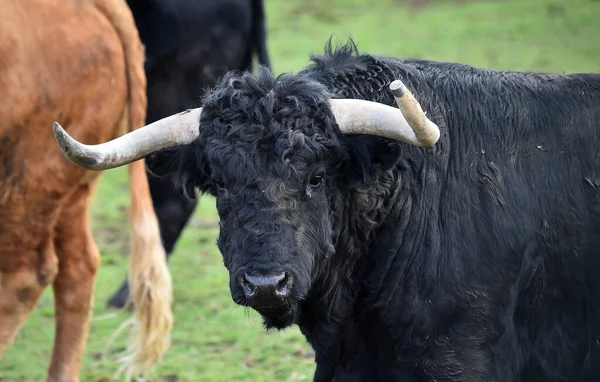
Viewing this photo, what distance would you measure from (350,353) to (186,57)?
3.50 metres

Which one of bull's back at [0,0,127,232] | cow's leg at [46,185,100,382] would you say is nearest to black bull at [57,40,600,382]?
bull's back at [0,0,127,232]

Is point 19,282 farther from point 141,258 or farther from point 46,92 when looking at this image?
point 46,92

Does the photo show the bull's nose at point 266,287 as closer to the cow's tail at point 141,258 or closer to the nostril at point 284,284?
the nostril at point 284,284

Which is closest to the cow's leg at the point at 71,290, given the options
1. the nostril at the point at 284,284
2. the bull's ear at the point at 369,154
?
the bull's ear at the point at 369,154

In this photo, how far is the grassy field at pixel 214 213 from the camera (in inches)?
250

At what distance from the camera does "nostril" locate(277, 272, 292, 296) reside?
3682 millimetres

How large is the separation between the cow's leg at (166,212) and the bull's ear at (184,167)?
3064 mm

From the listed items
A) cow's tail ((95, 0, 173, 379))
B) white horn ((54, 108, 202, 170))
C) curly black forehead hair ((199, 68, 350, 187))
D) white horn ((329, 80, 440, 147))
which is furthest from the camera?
cow's tail ((95, 0, 173, 379))

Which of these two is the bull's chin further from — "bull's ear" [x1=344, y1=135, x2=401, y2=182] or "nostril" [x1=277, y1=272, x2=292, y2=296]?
"bull's ear" [x1=344, y1=135, x2=401, y2=182]

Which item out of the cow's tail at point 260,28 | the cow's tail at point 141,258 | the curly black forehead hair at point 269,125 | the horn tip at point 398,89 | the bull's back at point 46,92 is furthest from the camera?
the cow's tail at point 260,28

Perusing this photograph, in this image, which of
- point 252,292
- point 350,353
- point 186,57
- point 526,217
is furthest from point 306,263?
point 186,57

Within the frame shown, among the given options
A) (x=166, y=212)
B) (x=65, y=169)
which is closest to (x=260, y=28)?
(x=166, y=212)

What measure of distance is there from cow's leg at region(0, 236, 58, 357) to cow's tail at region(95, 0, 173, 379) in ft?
1.65

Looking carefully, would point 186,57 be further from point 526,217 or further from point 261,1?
point 526,217
